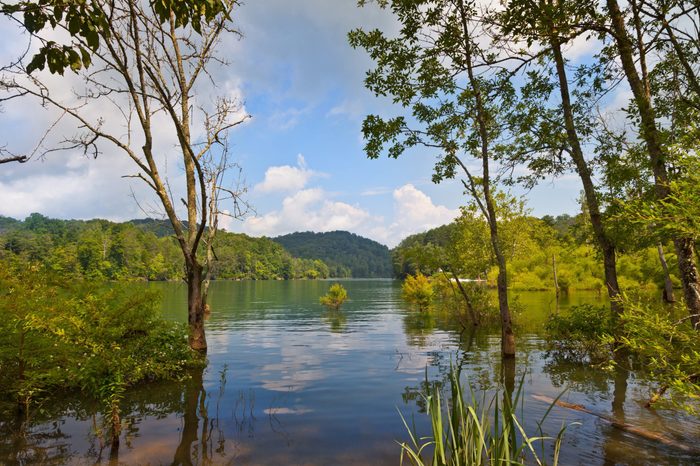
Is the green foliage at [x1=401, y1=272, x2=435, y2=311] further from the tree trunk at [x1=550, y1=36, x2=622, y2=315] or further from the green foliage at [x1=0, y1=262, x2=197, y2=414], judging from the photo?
the green foliage at [x1=0, y1=262, x2=197, y2=414]

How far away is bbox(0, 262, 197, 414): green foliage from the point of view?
733 centimetres

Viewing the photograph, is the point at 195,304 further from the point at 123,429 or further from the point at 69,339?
the point at 69,339

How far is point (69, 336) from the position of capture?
7828mm

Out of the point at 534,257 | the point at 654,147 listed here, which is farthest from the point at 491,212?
the point at 534,257

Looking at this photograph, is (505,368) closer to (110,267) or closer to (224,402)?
(224,402)

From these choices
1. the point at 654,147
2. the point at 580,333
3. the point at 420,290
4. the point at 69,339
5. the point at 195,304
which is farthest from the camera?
the point at 420,290

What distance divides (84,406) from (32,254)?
127140mm

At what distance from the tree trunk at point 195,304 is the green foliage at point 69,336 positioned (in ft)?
11.7

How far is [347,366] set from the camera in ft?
46.7

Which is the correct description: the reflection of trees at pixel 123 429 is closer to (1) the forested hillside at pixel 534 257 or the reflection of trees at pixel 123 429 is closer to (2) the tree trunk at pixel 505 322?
(2) the tree trunk at pixel 505 322

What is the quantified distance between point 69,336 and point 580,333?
14508 millimetres

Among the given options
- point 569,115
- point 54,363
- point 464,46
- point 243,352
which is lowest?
point 243,352

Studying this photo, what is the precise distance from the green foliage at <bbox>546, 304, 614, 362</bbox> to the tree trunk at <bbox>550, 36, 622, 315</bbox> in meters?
0.78

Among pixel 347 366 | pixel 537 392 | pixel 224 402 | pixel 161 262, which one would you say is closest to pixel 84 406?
pixel 224 402
